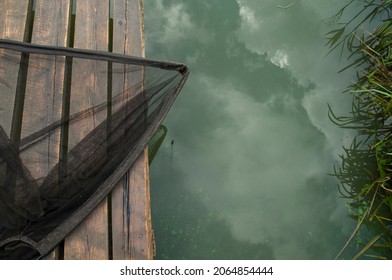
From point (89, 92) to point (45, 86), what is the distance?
287 millimetres

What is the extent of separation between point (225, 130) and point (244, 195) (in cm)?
59

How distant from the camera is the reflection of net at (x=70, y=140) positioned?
222 centimetres

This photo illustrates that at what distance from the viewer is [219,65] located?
12.1ft

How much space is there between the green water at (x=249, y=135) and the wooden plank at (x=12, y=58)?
1153 mm

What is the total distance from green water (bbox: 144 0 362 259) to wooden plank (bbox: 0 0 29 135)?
1153mm

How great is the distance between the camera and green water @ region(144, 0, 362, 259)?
3072 mm

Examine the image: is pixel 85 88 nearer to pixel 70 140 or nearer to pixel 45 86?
pixel 45 86

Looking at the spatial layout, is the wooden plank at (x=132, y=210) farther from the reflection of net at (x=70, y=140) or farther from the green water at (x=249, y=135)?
the green water at (x=249, y=135)

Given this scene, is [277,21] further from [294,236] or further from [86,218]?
[86,218]

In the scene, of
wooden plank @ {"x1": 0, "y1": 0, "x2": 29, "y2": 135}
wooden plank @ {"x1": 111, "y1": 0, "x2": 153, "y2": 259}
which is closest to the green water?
wooden plank @ {"x1": 111, "y1": 0, "x2": 153, "y2": 259}

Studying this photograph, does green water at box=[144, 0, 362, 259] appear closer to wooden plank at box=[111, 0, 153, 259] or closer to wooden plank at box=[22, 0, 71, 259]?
wooden plank at box=[111, 0, 153, 259]

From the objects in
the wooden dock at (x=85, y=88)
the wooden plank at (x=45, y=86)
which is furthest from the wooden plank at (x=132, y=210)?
the wooden plank at (x=45, y=86)

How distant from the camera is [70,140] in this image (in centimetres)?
254

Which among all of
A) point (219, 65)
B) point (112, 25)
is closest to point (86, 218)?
point (112, 25)
